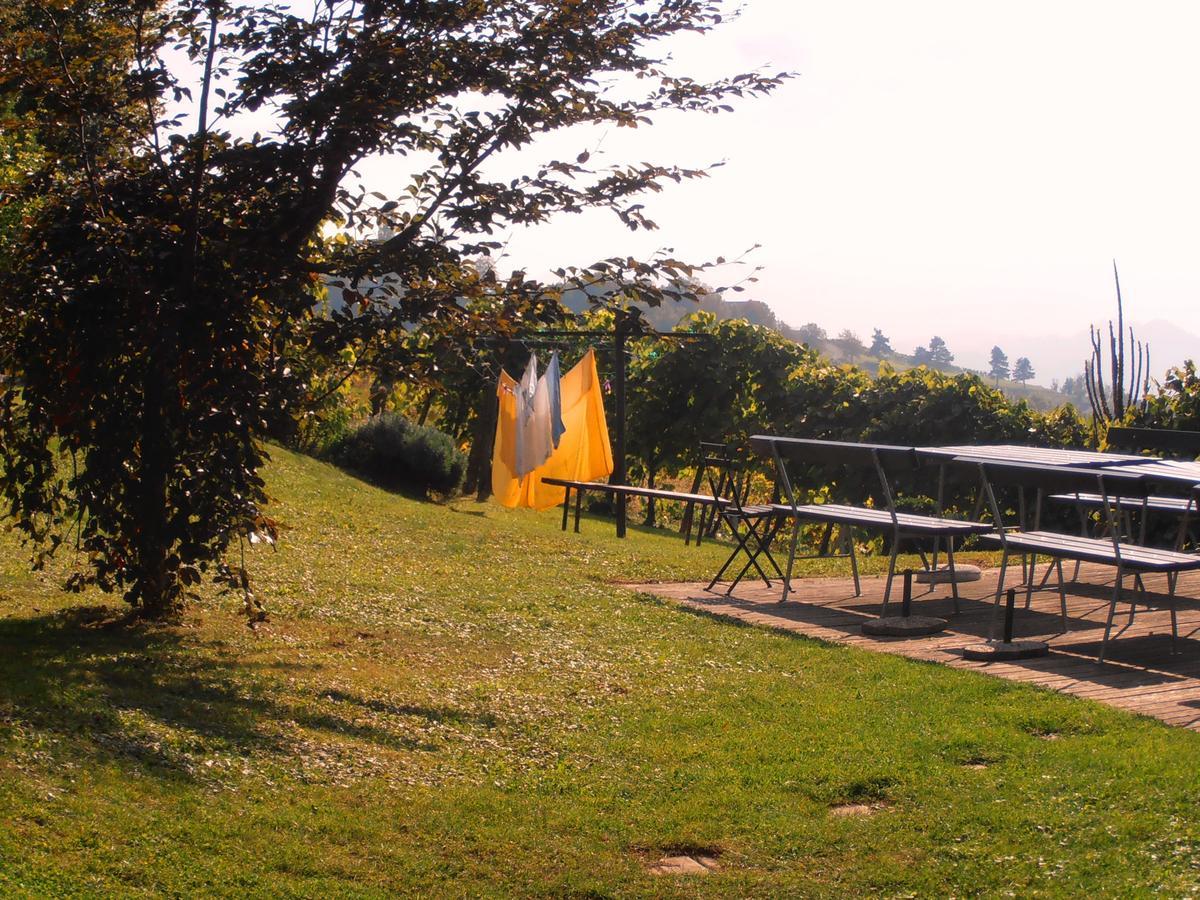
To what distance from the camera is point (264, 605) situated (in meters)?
6.54

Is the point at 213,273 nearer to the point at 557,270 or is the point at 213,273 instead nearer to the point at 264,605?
the point at 557,270

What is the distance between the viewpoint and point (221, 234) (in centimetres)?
551

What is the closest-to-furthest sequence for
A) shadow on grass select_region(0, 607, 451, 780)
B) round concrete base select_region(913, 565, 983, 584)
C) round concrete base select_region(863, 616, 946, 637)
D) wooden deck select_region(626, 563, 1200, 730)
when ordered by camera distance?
shadow on grass select_region(0, 607, 451, 780) → wooden deck select_region(626, 563, 1200, 730) → round concrete base select_region(863, 616, 946, 637) → round concrete base select_region(913, 565, 983, 584)

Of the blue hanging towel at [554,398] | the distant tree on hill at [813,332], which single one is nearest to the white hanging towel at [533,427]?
the blue hanging towel at [554,398]

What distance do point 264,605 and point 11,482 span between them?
154cm

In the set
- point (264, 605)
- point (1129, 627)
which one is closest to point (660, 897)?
point (264, 605)

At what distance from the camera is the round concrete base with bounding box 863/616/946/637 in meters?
6.83

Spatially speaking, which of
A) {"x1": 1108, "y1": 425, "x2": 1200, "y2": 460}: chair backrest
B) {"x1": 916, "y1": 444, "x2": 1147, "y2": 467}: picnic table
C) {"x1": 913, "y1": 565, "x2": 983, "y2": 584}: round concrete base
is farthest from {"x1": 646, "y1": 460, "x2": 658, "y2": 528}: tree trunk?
{"x1": 916, "y1": 444, "x2": 1147, "y2": 467}: picnic table

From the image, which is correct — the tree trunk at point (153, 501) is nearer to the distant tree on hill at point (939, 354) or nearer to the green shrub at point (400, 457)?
the green shrub at point (400, 457)

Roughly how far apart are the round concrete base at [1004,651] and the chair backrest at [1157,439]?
3556 mm

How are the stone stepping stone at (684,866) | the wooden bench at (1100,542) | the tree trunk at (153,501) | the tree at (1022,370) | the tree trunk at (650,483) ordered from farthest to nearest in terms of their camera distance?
1. the tree at (1022,370)
2. the tree trunk at (650,483)
3. the wooden bench at (1100,542)
4. the tree trunk at (153,501)
5. the stone stepping stone at (684,866)

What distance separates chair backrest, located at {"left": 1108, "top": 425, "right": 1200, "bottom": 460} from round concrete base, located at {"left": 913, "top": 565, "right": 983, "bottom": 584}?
1438 millimetres

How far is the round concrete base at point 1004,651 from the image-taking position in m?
6.16

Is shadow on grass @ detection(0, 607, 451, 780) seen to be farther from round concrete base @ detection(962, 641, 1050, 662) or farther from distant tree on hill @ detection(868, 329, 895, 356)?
distant tree on hill @ detection(868, 329, 895, 356)
